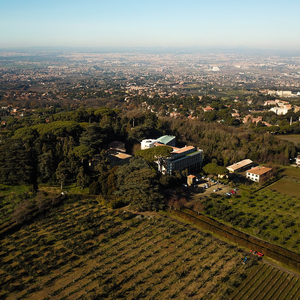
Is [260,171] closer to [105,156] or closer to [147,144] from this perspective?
[147,144]

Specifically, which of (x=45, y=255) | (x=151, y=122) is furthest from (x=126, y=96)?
(x=45, y=255)

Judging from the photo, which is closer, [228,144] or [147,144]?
[147,144]

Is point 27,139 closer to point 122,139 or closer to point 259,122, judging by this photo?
point 122,139

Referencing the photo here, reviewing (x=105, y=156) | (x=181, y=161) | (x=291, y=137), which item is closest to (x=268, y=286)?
(x=181, y=161)

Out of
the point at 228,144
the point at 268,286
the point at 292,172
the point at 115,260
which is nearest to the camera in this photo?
the point at 268,286

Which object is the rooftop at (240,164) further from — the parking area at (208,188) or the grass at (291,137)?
the grass at (291,137)

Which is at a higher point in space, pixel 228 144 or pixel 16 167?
pixel 16 167

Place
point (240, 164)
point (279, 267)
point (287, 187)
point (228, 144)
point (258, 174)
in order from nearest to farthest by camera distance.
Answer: point (279, 267) < point (287, 187) < point (258, 174) < point (240, 164) < point (228, 144)

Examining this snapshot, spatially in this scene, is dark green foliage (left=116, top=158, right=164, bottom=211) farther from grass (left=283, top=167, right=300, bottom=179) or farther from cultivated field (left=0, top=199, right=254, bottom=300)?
grass (left=283, top=167, right=300, bottom=179)
